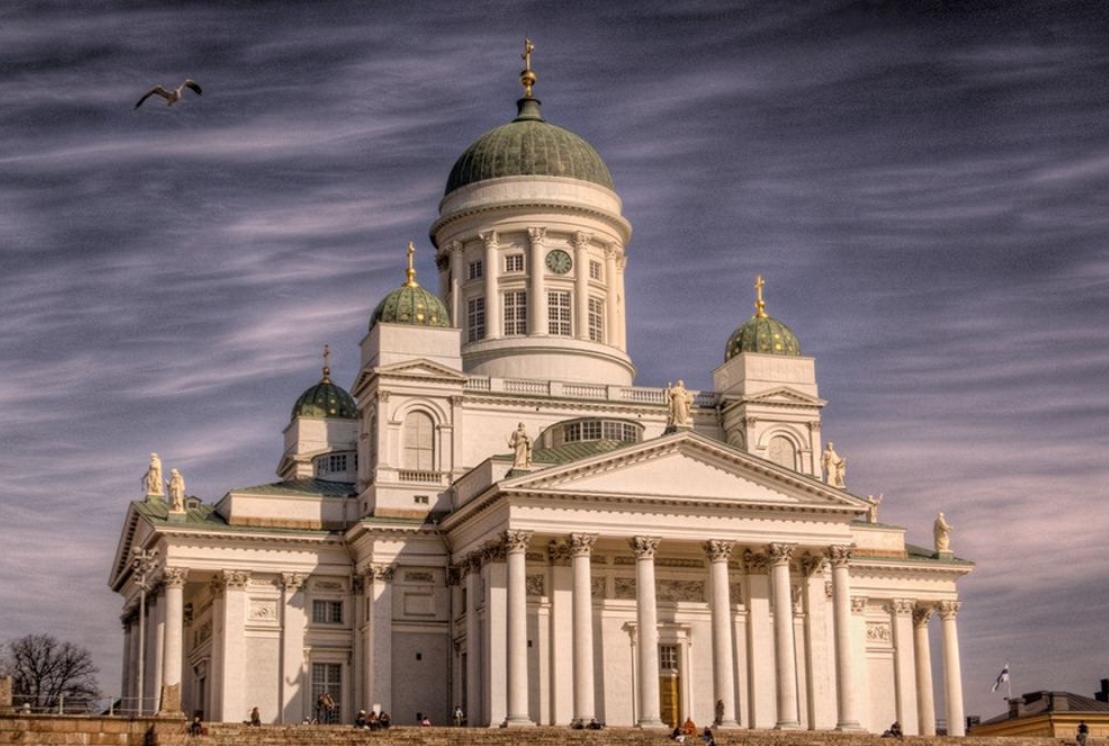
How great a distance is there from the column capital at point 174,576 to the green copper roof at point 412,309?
1322 cm

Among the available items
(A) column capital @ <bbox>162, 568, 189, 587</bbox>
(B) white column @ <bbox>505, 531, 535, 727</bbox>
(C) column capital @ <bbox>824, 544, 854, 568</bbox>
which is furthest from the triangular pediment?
(C) column capital @ <bbox>824, 544, 854, 568</bbox>

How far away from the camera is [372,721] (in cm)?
6272

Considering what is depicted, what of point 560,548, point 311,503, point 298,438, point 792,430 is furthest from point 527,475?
point 298,438

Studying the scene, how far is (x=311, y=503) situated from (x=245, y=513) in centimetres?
271

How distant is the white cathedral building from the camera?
2680 inches

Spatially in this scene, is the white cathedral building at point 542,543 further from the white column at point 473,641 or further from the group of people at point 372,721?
the group of people at point 372,721

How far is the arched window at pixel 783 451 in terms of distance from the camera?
263 feet

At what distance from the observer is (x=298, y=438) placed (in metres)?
88.9

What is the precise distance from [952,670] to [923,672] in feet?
4.32

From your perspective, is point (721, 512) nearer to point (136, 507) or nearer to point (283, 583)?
point (283, 583)

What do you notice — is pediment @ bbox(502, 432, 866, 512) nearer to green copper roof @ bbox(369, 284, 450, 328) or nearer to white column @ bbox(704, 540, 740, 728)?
white column @ bbox(704, 540, 740, 728)

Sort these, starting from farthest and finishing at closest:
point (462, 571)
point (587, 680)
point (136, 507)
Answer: point (136, 507), point (462, 571), point (587, 680)

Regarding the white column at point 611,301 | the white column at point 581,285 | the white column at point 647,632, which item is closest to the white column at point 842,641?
the white column at point 647,632

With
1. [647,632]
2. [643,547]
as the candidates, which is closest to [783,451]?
[643,547]
